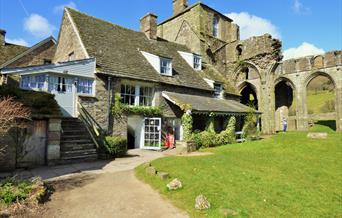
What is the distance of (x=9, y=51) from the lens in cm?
2297

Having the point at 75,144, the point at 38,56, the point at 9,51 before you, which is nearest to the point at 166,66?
the point at 75,144

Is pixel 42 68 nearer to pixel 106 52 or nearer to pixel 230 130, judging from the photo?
pixel 106 52

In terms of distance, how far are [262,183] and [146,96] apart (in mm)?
11485

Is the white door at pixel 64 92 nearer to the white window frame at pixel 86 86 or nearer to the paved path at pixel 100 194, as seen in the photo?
the white window frame at pixel 86 86

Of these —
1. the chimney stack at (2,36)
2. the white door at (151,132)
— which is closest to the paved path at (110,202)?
the white door at (151,132)

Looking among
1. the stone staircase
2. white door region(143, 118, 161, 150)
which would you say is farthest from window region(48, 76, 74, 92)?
white door region(143, 118, 161, 150)

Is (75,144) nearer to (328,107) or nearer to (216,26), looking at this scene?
(216,26)

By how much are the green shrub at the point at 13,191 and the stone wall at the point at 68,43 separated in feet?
35.4

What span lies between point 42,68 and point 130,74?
5.43 m

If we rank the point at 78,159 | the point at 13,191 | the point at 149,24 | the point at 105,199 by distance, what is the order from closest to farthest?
the point at 13,191, the point at 105,199, the point at 78,159, the point at 149,24

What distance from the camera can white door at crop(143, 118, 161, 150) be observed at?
1706cm

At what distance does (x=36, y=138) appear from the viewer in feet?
35.2

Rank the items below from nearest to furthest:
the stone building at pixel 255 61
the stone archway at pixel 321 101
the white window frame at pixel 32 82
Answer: the white window frame at pixel 32 82, the stone building at pixel 255 61, the stone archway at pixel 321 101

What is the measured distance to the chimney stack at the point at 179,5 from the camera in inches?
1276
